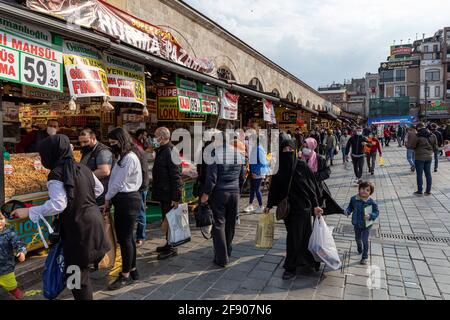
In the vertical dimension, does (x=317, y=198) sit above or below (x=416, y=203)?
above

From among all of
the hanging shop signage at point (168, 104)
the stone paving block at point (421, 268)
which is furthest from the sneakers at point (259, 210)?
the stone paving block at point (421, 268)

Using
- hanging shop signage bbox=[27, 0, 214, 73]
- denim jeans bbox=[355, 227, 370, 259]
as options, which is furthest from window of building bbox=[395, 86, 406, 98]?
denim jeans bbox=[355, 227, 370, 259]

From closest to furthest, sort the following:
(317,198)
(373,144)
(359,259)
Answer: (317,198) → (359,259) → (373,144)

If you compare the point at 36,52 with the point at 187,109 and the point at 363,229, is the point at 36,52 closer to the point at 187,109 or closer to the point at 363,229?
the point at 187,109

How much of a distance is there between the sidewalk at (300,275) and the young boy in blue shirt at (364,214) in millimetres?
296

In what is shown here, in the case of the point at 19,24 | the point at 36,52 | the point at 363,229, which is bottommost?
the point at 363,229

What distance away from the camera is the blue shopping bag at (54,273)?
9.28 feet

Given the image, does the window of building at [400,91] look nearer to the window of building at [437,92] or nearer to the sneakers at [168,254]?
the window of building at [437,92]

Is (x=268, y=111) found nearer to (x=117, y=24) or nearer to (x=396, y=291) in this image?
(x=117, y=24)

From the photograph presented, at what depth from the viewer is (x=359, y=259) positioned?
4609 millimetres

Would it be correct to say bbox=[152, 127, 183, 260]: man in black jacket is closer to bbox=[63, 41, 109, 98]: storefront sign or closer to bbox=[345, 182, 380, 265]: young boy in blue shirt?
bbox=[63, 41, 109, 98]: storefront sign

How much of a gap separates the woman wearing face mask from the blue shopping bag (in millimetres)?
899
